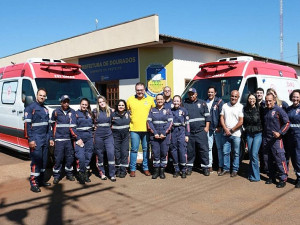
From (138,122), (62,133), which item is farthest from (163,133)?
(62,133)

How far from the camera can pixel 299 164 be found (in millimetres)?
5590

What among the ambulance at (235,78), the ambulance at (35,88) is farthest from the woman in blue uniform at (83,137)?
the ambulance at (235,78)

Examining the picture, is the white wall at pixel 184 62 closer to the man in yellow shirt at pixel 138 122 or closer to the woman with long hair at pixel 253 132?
the man in yellow shirt at pixel 138 122

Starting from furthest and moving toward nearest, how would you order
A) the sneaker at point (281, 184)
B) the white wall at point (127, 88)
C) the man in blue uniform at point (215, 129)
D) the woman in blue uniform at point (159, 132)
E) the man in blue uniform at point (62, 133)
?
the white wall at point (127, 88)
the man in blue uniform at point (215, 129)
the woman in blue uniform at point (159, 132)
the man in blue uniform at point (62, 133)
the sneaker at point (281, 184)

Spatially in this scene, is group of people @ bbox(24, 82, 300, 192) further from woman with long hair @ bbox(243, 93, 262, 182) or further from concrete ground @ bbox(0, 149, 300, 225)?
concrete ground @ bbox(0, 149, 300, 225)

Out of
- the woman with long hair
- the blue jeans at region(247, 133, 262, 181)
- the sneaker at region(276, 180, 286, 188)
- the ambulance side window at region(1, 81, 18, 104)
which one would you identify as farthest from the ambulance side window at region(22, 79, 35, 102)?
the sneaker at region(276, 180, 286, 188)

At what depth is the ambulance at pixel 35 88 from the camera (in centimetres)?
712

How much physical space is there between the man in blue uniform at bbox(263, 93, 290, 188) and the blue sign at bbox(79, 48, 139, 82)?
929 centimetres

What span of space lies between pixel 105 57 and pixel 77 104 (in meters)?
9.26

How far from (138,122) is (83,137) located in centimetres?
117

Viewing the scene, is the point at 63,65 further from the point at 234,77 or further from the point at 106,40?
the point at 106,40

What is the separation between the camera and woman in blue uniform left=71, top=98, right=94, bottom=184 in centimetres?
598

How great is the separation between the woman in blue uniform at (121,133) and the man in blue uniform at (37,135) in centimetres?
134

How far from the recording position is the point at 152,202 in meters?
4.83
